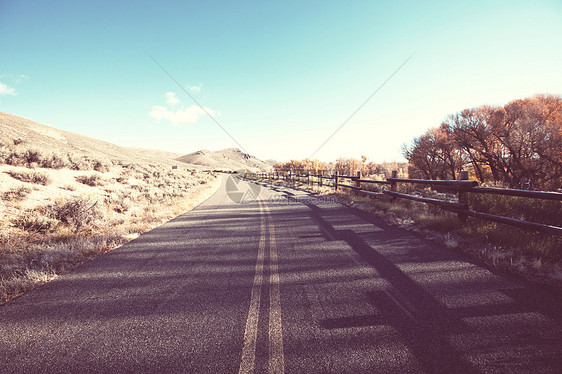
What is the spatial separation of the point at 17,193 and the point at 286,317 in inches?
435

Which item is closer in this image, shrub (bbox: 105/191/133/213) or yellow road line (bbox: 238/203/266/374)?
yellow road line (bbox: 238/203/266/374)

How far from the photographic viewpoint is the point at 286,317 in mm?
2709

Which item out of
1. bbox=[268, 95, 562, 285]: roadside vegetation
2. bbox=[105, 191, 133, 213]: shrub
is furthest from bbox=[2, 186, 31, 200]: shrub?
bbox=[268, 95, 562, 285]: roadside vegetation

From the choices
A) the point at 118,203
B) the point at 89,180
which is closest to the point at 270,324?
the point at 118,203

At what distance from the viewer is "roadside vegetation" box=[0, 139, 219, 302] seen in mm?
4320

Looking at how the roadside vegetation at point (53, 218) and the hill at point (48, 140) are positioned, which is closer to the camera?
the roadside vegetation at point (53, 218)

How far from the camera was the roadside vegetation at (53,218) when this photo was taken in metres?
4.32

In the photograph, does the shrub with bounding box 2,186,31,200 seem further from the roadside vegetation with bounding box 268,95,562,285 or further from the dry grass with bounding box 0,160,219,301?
the roadside vegetation with bounding box 268,95,562,285

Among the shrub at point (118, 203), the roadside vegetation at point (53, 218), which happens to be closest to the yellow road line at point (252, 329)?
the roadside vegetation at point (53, 218)

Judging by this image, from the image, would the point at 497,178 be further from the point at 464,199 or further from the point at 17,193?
the point at 17,193

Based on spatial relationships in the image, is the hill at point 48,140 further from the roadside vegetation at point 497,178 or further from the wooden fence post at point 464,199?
the wooden fence post at point 464,199

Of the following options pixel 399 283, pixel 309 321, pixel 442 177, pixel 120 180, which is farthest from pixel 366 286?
pixel 442 177

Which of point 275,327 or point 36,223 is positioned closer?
point 275,327

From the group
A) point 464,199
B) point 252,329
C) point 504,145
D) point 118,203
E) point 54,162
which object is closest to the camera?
point 252,329
